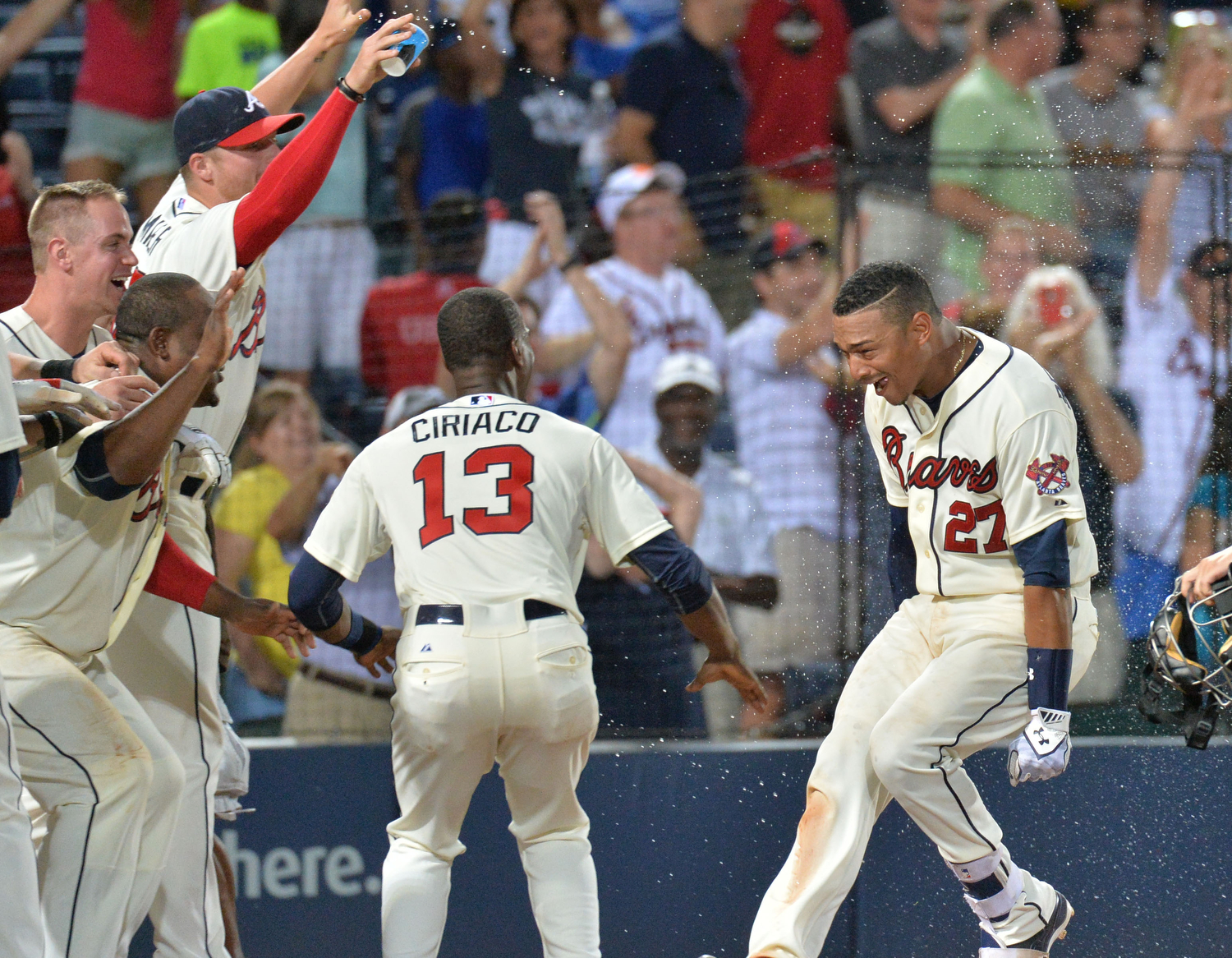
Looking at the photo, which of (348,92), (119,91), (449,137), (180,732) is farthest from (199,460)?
(119,91)

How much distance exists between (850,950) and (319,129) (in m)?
3.17

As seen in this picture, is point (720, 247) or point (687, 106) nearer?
point (720, 247)

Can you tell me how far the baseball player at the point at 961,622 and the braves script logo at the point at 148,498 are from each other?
6.14 feet

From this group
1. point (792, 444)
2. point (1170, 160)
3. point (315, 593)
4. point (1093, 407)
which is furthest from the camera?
point (1170, 160)

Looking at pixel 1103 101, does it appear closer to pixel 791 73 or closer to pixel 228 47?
pixel 791 73

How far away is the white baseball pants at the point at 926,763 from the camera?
408 centimetres

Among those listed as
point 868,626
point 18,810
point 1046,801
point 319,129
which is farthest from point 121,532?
point 1046,801

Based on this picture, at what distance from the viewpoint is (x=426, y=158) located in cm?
846

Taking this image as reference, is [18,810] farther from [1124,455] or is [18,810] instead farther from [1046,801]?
[1124,455]

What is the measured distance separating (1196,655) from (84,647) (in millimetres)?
2963

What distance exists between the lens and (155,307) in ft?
13.4

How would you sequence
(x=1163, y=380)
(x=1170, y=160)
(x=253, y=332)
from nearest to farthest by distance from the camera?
(x=253, y=332) < (x=1163, y=380) < (x=1170, y=160)

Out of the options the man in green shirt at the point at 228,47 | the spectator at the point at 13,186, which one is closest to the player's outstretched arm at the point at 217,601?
the spectator at the point at 13,186

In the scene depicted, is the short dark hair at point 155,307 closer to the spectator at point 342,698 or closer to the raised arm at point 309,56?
the raised arm at point 309,56
